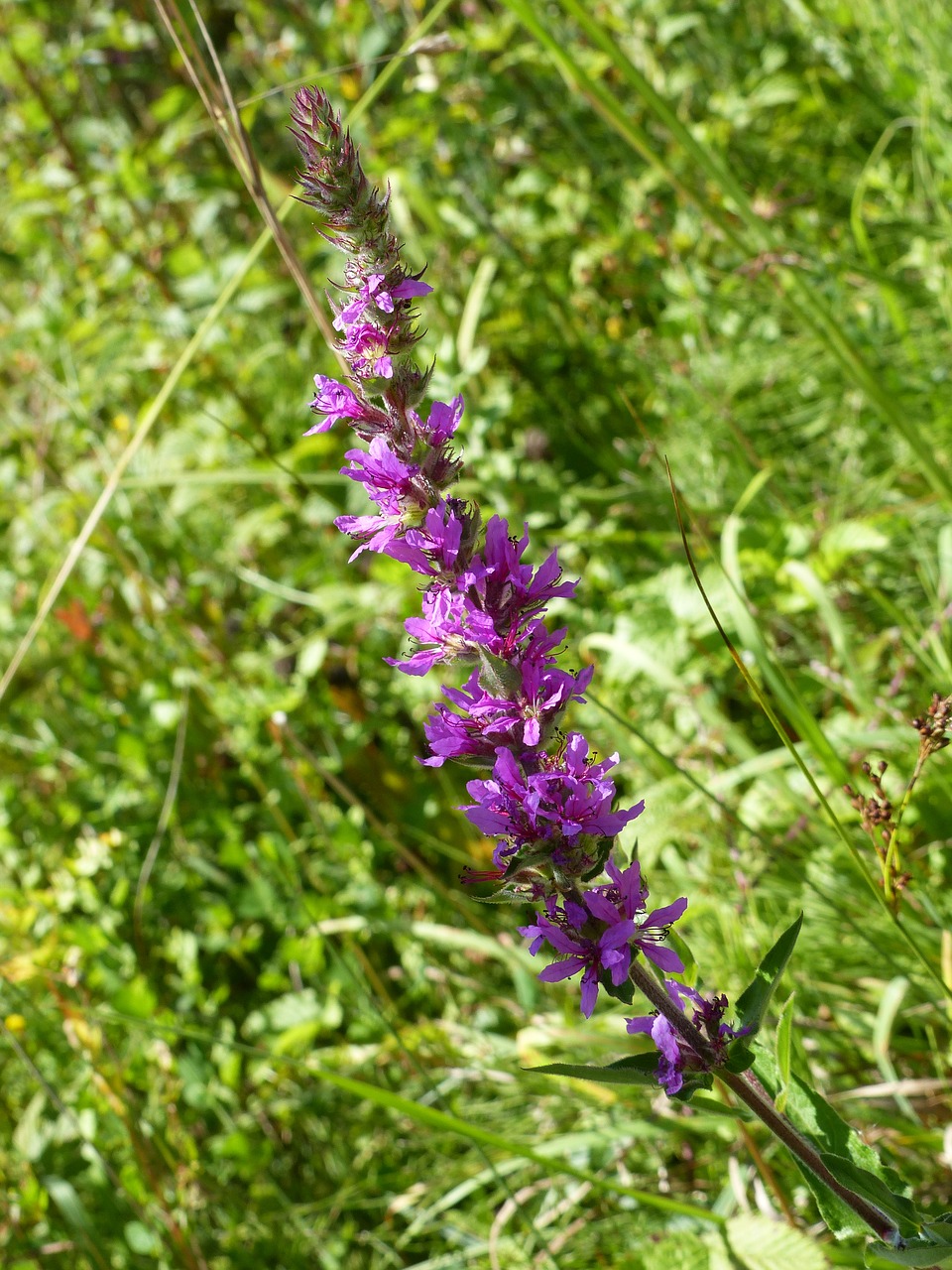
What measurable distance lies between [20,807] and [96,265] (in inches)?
84.3

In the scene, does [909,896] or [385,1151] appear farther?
[385,1151]

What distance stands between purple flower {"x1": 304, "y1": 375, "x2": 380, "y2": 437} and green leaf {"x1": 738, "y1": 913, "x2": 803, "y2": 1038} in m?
0.70

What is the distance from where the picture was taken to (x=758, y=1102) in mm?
1094

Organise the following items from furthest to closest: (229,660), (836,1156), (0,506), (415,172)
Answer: (0,506) < (415,172) < (229,660) < (836,1156)

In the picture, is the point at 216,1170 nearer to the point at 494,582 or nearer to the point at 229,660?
the point at 229,660

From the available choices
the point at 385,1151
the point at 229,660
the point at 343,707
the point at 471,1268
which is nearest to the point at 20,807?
the point at 229,660

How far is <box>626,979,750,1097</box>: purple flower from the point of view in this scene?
41.9 inches

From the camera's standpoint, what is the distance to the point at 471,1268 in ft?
6.46

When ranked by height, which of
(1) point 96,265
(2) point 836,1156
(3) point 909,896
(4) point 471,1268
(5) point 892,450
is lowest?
(4) point 471,1268

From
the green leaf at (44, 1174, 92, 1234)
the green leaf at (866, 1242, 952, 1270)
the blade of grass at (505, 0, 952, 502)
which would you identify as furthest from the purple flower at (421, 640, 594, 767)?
the green leaf at (44, 1174, 92, 1234)

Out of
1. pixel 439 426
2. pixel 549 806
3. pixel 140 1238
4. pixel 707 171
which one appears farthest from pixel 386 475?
Answer: pixel 140 1238

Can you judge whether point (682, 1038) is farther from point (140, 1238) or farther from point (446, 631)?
point (140, 1238)

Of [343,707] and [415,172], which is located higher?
[415,172]

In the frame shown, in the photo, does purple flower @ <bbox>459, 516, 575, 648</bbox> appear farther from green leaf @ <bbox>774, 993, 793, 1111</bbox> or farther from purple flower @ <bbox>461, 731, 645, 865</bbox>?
green leaf @ <bbox>774, 993, 793, 1111</bbox>
